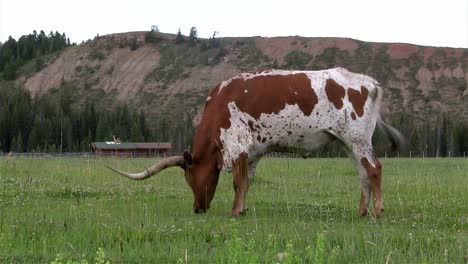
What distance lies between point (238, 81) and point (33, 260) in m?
5.78

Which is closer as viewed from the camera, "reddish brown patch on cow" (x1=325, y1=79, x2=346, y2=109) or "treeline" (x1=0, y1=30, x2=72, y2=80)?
"reddish brown patch on cow" (x1=325, y1=79, x2=346, y2=109)

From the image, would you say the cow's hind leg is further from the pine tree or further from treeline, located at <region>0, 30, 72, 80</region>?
treeline, located at <region>0, 30, 72, 80</region>

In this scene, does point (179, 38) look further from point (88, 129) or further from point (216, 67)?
point (88, 129)

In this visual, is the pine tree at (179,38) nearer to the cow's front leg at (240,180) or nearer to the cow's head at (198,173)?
the cow's head at (198,173)

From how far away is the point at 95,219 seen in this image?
892cm

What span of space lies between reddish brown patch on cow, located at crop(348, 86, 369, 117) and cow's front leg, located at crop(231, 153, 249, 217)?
6.56 feet

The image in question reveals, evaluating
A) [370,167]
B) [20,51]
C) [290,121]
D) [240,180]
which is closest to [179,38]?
[20,51]

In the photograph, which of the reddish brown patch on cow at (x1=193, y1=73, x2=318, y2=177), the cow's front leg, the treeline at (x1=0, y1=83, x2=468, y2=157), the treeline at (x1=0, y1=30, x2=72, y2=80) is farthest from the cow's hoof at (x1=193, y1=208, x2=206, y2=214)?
the treeline at (x1=0, y1=30, x2=72, y2=80)

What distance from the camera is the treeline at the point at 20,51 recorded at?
530 feet

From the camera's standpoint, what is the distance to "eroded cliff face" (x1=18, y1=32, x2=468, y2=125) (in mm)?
115000

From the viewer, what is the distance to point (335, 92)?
410 inches

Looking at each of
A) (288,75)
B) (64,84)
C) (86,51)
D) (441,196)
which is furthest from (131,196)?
(86,51)

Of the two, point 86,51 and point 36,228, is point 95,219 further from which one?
point 86,51

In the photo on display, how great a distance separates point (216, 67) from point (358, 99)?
124032mm
